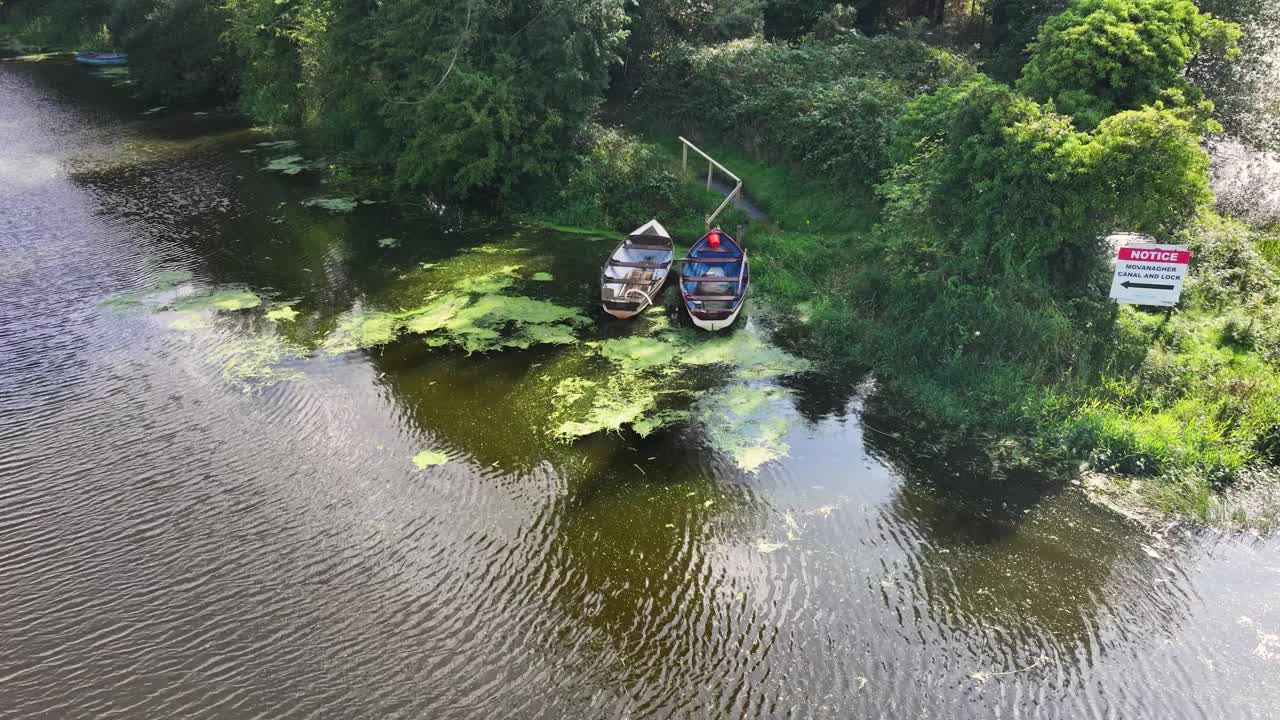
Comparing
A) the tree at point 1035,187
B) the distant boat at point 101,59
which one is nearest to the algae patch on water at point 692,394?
the tree at point 1035,187

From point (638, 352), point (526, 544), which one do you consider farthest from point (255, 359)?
point (526, 544)

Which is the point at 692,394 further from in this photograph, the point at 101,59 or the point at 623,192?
the point at 101,59

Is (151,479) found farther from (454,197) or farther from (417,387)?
(454,197)

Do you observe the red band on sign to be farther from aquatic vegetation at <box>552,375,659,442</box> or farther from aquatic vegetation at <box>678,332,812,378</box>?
aquatic vegetation at <box>552,375,659,442</box>

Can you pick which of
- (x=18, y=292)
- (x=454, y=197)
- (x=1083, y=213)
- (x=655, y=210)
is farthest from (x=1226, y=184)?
(x=18, y=292)

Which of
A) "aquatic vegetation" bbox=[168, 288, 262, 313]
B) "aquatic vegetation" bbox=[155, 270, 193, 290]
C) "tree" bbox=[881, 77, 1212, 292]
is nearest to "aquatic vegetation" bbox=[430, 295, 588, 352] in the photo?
"aquatic vegetation" bbox=[168, 288, 262, 313]

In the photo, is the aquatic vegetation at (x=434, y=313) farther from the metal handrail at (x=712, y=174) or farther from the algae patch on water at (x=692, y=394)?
the metal handrail at (x=712, y=174)
